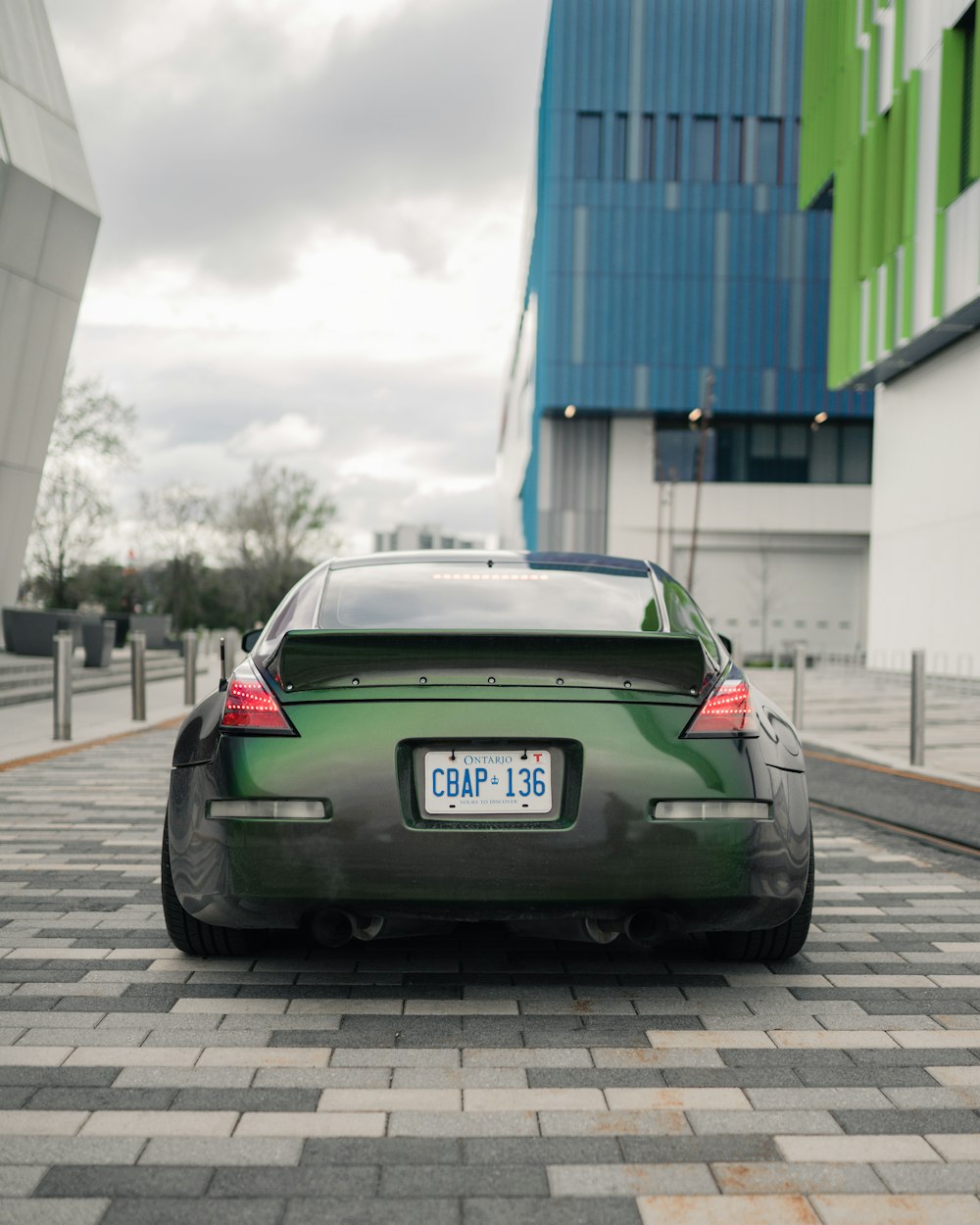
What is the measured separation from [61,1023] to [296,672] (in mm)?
1111

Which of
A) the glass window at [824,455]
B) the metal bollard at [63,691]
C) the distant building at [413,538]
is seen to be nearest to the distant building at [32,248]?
the metal bollard at [63,691]

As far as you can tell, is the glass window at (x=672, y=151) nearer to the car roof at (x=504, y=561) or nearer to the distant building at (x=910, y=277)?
the distant building at (x=910, y=277)

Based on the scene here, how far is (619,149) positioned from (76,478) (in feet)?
84.5

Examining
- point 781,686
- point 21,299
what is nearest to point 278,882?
point 21,299

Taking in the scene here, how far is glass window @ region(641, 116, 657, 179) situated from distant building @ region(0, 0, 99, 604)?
32.7 m

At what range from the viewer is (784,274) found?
5109 cm

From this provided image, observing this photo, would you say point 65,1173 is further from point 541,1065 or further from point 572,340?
point 572,340

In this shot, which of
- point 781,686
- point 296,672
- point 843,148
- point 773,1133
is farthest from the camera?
point 843,148

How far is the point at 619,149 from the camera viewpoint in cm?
5019

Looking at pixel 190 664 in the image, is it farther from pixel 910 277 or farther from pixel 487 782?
pixel 910 277

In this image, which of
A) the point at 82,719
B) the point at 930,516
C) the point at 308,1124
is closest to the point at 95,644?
the point at 82,719

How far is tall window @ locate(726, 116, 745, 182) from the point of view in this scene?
167ft

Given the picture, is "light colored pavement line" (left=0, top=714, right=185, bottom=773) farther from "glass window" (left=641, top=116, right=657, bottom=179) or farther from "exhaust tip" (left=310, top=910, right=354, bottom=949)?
"glass window" (left=641, top=116, right=657, bottom=179)

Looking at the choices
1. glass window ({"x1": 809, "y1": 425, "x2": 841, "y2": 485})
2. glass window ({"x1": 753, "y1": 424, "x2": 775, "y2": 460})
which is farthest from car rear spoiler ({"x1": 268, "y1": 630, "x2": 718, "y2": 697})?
glass window ({"x1": 809, "y1": 425, "x2": 841, "y2": 485})
